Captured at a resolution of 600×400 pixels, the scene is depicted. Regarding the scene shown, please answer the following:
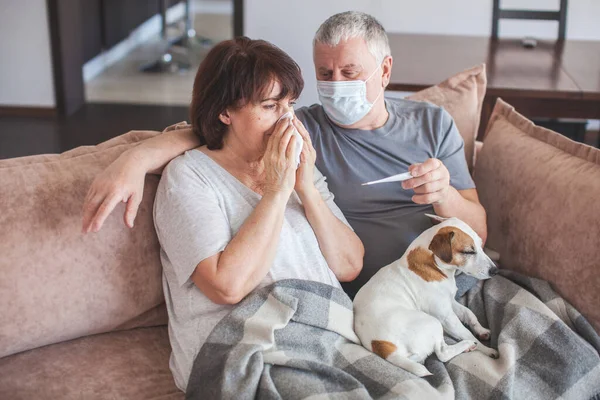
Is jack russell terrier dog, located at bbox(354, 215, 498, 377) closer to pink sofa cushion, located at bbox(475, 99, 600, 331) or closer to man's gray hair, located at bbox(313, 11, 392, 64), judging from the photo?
pink sofa cushion, located at bbox(475, 99, 600, 331)

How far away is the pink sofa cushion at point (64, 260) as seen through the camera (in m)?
1.69

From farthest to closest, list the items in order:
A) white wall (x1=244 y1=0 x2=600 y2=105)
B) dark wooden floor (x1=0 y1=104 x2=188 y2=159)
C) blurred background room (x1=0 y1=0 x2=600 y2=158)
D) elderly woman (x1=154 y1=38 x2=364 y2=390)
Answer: dark wooden floor (x1=0 y1=104 x2=188 y2=159)
white wall (x1=244 y1=0 x2=600 y2=105)
blurred background room (x1=0 y1=0 x2=600 y2=158)
elderly woman (x1=154 y1=38 x2=364 y2=390)

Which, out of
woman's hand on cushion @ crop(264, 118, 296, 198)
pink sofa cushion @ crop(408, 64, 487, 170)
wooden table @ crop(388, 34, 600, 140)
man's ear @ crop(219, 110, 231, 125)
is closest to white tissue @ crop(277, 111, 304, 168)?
woman's hand on cushion @ crop(264, 118, 296, 198)

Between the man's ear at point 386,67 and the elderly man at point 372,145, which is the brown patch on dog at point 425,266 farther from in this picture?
the man's ear at point 386,67

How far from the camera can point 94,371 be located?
5.60 feet

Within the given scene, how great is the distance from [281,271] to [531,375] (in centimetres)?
59

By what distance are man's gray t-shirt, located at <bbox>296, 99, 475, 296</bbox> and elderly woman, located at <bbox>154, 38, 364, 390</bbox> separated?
0.14 m

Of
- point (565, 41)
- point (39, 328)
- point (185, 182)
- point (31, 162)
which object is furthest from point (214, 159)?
point (565, 41)

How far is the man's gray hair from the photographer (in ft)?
6.51

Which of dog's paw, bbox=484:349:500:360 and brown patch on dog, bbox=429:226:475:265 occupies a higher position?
brown patch on dog, bbox=429:226:475:265

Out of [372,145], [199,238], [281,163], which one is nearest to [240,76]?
[281,163]

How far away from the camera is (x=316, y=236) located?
71.9 inches

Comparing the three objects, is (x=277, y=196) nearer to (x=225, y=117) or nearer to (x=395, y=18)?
(x=225, y=117)

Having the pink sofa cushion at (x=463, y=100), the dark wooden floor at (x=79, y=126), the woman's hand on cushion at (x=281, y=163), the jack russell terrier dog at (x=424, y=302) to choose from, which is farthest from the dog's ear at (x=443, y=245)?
the dark wooden floor at (x=79, y=126)
